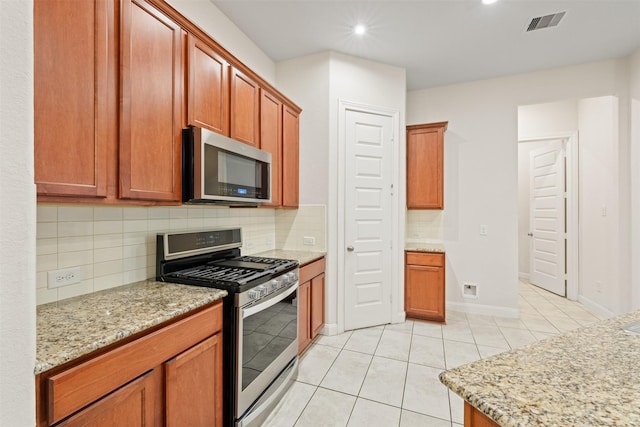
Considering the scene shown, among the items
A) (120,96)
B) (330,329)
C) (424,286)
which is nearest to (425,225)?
(424,286)

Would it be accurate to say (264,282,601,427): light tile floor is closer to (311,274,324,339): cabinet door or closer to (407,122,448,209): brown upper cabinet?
(311,274,324,339): cabinet door

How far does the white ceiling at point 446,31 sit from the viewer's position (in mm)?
2414

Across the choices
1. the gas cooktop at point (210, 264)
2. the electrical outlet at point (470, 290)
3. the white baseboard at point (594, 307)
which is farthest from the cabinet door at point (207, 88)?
the white baseboard at point (594, 307)

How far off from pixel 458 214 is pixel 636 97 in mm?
2112

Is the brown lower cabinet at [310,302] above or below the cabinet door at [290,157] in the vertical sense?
below

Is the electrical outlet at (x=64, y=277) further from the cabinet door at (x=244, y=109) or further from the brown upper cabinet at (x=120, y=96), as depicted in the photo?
the cabinet door at (x=244, y=109)

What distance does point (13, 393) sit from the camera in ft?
2.29

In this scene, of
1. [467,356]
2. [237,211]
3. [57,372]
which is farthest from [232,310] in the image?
[467,356]

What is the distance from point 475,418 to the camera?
75cm

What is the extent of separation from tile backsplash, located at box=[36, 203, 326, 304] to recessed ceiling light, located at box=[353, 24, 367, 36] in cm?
205

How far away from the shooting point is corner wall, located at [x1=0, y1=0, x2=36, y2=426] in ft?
2.20

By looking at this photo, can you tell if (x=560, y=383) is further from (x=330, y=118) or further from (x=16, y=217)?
(x=330, y=118)

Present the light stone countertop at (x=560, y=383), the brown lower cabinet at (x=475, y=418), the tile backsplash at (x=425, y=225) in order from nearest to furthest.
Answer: the light stone countertop at (x=560, y=383) < the brown lower cabinet at (x=475, y=418) < the tile backsplash at (x=425, y=225)

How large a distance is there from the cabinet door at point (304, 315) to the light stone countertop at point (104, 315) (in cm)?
106
